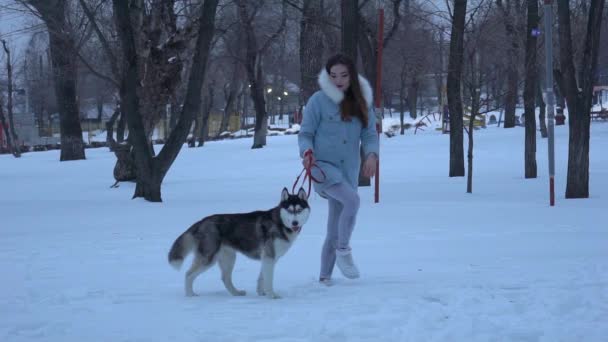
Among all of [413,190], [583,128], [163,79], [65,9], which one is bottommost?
[413,190]

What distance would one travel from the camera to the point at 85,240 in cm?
1012

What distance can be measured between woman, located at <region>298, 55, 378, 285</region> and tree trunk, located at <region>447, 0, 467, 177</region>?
1151 centimetres

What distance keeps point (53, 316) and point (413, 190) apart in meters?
12.4

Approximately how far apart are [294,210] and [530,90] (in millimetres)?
15439

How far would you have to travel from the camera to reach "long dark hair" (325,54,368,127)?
6.59 m

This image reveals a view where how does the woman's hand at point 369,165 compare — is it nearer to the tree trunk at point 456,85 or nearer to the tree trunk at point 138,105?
the tree trunk at point 138,105

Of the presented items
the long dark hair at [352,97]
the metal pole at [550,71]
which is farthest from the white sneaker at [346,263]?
the metal pole at [550,71]

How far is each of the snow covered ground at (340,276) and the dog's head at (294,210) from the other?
2.09 ft

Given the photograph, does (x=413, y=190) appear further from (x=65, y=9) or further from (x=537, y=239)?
(x=65, y=9)

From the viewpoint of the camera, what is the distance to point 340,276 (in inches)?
290

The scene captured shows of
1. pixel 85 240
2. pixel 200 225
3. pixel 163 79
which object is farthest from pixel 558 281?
pixel 163 79

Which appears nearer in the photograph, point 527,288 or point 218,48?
point 527,288

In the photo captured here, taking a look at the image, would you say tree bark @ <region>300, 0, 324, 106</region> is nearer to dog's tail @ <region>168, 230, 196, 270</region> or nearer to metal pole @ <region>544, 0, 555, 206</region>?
metal pole @ <region>544, 0, 555, 206</region>

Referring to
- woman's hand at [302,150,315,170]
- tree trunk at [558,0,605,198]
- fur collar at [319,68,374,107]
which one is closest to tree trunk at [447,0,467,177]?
tree trunk at [558,0,605,198]
